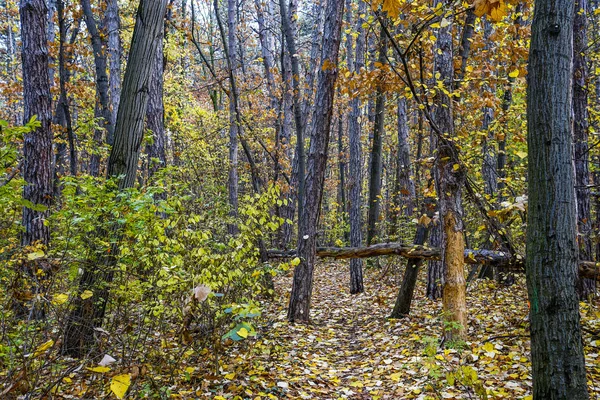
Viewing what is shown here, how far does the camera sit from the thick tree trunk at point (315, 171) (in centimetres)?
682

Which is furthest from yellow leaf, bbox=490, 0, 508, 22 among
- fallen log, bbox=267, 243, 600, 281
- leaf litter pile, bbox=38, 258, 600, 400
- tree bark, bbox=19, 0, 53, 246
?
tree bark, bbox=19, 0, 53, 246

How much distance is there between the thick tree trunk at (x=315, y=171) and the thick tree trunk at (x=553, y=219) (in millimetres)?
4673

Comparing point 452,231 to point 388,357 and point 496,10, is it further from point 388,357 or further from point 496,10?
point 496,10

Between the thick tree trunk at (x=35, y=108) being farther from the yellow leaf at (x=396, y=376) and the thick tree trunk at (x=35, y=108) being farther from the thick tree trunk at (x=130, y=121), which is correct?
the yellow leaf at (x=396, y=376)

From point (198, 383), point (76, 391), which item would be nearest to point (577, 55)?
point (198, 383)

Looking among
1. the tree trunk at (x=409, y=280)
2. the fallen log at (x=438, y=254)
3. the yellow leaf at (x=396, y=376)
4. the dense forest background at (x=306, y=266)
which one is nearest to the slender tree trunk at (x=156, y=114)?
the dense forest background at (x=306, y=266)

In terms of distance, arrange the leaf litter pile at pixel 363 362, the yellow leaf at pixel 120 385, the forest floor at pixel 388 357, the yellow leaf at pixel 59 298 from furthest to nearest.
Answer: the forest floor at pixel 388 357 < the leaf litter pile at pixel 363 362 < the yellow leaf at pixel 59 298 < the yellow leaf at pixel 120 385

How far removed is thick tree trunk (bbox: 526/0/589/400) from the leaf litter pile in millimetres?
567

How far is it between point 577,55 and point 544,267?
18.1 feet

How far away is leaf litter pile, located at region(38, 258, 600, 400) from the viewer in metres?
3.67

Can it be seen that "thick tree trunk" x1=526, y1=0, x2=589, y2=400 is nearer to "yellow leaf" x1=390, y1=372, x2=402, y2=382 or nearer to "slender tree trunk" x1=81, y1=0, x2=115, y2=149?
"yellow leaf" x1=390, y1=372, x2=402, y2=382

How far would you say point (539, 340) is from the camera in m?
2.28

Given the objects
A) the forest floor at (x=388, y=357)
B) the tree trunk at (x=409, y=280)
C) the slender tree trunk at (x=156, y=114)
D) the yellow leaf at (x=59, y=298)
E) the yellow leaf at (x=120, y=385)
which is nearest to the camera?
the yellow leaf at (x=120, y=385)

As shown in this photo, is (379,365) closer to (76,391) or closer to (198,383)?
(198,383)
